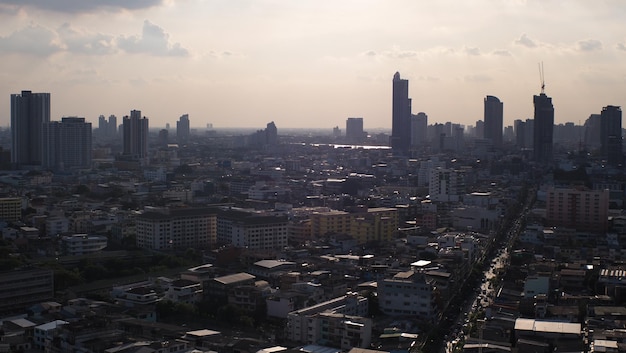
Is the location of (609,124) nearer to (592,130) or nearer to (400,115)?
(400,115)

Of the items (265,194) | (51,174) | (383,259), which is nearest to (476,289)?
(383,259)

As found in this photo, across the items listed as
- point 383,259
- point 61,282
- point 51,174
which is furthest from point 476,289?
point 51,174

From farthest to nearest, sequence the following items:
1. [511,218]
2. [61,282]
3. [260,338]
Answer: [511,218], [61,282], [260,338]

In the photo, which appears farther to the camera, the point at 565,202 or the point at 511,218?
the point at 511,218

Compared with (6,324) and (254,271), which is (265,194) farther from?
(6,324)

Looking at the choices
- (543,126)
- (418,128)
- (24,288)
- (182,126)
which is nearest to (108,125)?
(182,126)

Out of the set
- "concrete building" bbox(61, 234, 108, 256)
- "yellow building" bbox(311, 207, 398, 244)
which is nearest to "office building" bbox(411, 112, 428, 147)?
"yellow building" bbox(311, 207, 398, 244)

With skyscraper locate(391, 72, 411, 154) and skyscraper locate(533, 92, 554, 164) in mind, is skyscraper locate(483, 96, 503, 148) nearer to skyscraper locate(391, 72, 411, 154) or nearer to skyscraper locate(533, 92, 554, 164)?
skyscraper locate(391, 72, 411, 154)

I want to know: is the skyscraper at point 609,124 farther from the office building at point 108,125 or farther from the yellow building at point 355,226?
the office building at point 108,125

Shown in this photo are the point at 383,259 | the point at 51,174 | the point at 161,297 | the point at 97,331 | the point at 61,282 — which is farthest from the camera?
the point at 51,174
